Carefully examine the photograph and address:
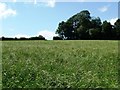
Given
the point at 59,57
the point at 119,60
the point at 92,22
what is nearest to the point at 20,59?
the point at 59,57

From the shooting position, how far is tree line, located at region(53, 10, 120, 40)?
93919mm

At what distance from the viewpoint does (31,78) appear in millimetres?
16312

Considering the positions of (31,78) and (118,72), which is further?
(118,72)

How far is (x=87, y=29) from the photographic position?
320 feet

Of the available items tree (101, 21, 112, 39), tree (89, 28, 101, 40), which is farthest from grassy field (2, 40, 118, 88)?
tree (101, 21, 112, 39)

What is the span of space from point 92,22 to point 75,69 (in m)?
87.8

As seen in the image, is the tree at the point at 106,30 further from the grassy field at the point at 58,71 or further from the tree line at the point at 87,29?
the grassy field at the point at 58,71

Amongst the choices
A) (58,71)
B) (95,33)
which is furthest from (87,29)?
(58,71)

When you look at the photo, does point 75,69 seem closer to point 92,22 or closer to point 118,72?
point 118,72

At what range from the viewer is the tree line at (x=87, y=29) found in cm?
9392

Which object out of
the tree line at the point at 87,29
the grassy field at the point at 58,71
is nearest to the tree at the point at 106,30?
the tree line at the point at 87,29

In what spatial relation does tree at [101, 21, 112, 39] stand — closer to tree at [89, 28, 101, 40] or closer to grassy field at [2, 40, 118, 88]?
tree at [89, 28, 101, 40]

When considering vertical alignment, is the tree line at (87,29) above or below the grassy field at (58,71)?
above

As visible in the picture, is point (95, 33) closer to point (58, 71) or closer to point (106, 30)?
point (106, 30)
